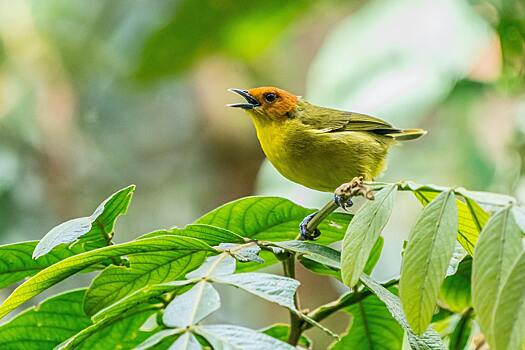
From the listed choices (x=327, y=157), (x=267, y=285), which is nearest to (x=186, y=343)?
(x=267, y=285)

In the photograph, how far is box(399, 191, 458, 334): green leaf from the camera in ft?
3.16

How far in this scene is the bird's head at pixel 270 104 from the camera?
2.71 meters

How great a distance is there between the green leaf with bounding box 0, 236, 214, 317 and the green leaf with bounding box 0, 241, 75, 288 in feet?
0.65

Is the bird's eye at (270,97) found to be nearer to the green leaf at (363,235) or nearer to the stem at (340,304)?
the stem at (340,304)

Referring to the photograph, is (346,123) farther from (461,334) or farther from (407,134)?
(461,334)

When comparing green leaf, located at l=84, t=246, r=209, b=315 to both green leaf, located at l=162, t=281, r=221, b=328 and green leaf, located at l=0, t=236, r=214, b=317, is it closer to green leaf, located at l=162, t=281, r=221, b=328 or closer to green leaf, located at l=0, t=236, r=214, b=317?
green leaf, located at l=0, t=236, r=214, b=317

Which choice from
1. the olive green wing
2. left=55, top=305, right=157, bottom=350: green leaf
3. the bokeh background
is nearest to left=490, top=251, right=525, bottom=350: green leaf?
left=55, top=305, right=157, bottom=350: green leaf

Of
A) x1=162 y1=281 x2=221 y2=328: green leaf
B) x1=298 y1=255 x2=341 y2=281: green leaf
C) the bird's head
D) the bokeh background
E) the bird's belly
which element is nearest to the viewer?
x1=162 y1=281 x2=221 y2=328: green leaf

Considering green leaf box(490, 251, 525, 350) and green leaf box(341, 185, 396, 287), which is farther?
green leaf box(341, 185, 396, 287)

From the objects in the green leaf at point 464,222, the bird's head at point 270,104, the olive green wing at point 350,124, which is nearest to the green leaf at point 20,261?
the green leaf at point 464,222

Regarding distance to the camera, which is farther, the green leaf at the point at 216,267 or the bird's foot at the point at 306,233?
the bird's foot at the point at 306,233

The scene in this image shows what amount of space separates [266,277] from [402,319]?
0.21 m

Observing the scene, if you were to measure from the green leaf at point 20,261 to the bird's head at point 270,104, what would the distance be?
4.58 ft

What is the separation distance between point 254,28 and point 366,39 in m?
0.98
